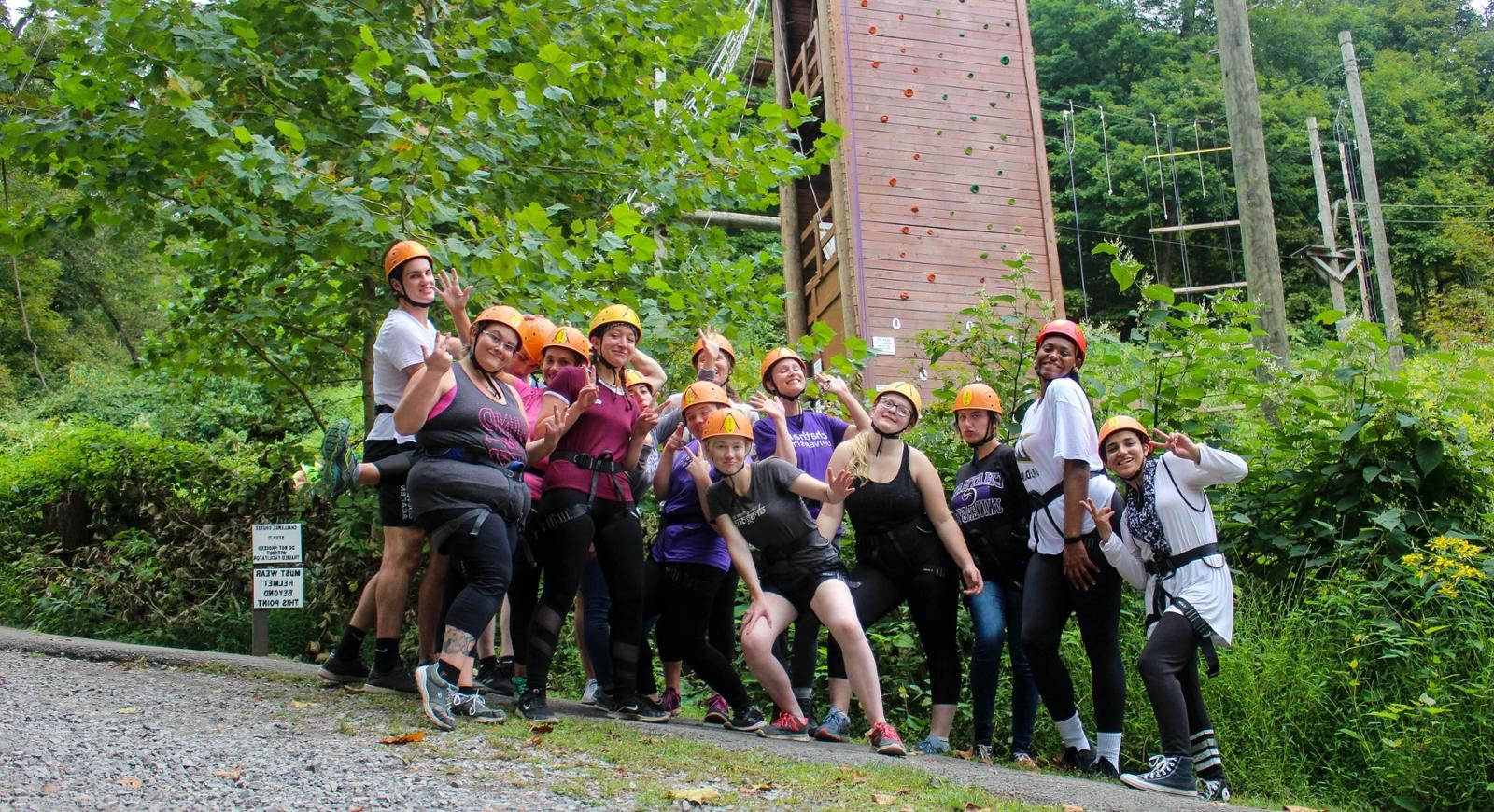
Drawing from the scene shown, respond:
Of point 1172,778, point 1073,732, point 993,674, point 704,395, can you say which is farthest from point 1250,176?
point 1172,778

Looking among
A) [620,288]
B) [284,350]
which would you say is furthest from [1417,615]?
[284,350]

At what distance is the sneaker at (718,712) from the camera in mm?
6398

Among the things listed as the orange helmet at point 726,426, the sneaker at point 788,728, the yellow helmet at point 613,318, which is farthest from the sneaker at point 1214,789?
the yellow helmet at point 613,318

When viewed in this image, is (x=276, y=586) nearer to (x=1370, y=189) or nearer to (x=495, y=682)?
(x=495, y=682)

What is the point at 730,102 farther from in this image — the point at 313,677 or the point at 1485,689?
the point at 1485,689

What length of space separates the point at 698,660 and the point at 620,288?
10.6ft

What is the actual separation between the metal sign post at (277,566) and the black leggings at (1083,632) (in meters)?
4.82

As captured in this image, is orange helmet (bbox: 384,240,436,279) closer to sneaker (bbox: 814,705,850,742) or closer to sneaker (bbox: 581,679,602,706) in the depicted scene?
sneaker (bbox: 581,679,602,706)

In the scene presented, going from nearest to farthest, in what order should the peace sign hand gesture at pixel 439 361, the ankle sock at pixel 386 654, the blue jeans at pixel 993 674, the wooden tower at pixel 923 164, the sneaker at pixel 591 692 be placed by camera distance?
the peace sign hand gesture at pixel 439 361 → the ankle sock at pixel 386 654 → the blue jeans at pixel 993 674 → the sneaker at pixel 591 692 → the wooden tower at pixel 923 164

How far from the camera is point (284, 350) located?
9094mm

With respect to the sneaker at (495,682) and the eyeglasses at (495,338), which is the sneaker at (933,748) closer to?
the sneaker at (495,682)

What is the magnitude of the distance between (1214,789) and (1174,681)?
55cm

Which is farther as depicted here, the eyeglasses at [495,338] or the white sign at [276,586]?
the white sign at [276,586]

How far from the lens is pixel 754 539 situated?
19.4ft
